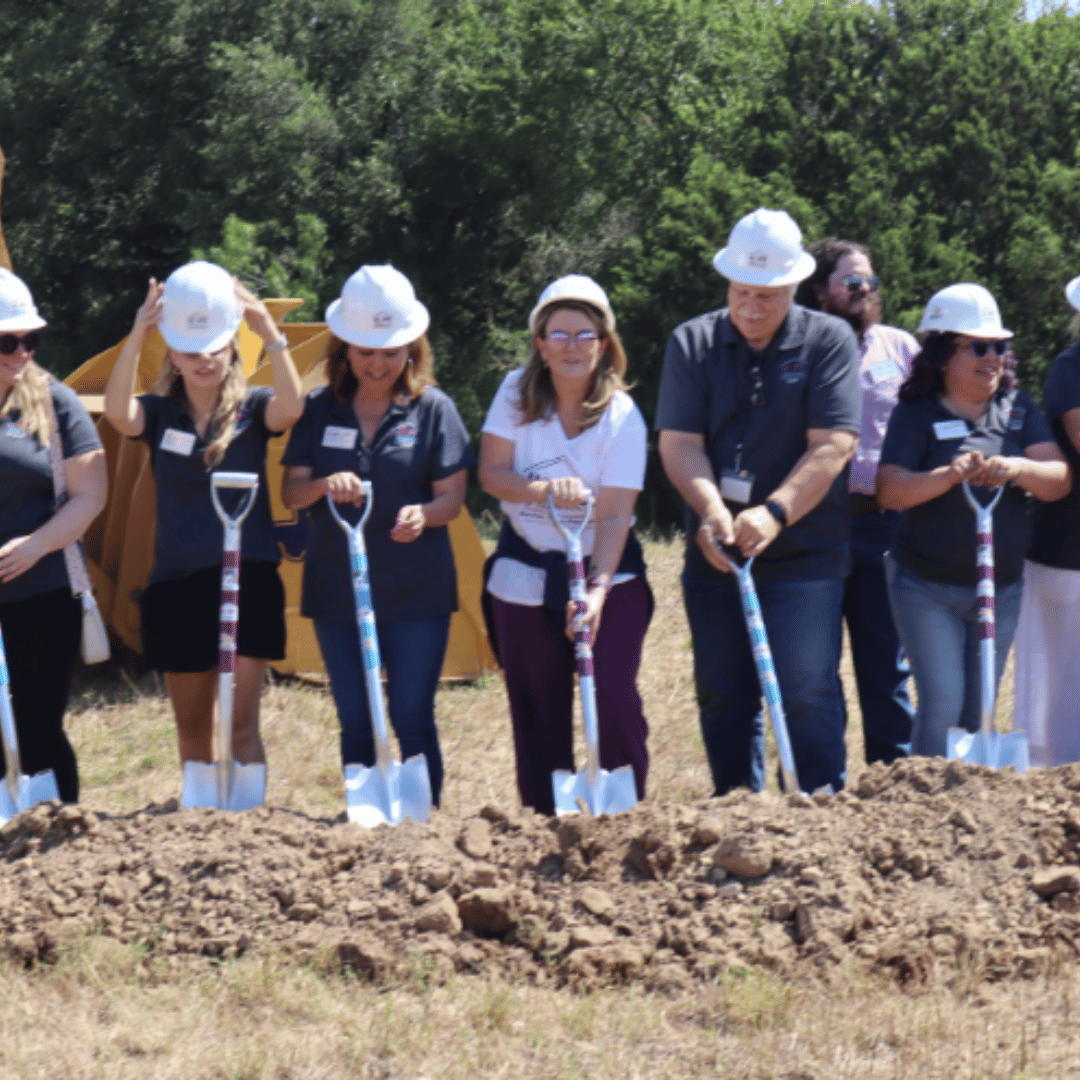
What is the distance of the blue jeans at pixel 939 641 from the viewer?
→ 5.62m

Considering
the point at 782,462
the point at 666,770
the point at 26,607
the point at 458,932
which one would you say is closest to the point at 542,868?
the point at 458,932

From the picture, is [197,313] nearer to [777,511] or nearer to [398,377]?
[398,377]

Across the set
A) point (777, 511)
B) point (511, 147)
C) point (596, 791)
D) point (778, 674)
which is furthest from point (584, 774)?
point (511, 147)

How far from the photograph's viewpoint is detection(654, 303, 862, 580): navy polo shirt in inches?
214

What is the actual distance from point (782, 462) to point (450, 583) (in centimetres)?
121

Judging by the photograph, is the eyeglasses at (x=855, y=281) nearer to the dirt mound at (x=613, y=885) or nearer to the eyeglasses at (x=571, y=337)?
the eyeglasses at (x=571, y=337)

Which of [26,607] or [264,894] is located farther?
[26,607]

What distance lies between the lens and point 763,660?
5.30 metres

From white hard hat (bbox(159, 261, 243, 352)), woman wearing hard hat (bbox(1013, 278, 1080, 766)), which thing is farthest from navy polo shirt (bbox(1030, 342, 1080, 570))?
white hard hat (bbox(159, 261, 243, 352))

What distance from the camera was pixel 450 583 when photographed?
5668 mm

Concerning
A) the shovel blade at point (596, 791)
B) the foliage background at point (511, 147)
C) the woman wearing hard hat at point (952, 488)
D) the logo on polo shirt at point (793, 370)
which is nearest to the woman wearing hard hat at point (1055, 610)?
the woman wearing hard hat at point (952, 488)

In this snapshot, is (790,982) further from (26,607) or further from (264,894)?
(26,607)

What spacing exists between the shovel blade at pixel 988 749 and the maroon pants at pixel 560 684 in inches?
41.6

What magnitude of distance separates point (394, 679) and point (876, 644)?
1871 mm
